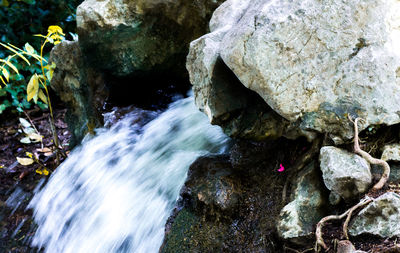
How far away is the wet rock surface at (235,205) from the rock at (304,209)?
10 cm

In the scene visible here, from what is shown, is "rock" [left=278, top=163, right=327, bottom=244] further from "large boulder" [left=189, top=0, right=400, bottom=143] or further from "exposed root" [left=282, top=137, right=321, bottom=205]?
"large boulder" [left=189, top=0, right=400, bottom=143]

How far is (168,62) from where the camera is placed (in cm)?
418

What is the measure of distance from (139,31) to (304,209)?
2739 millimetres

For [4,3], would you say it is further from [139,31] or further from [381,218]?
[381,218]

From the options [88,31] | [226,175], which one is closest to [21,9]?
[88,31]

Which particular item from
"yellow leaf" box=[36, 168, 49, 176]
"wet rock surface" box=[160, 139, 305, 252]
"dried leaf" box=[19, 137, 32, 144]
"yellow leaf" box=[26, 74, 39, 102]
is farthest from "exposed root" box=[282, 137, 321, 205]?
"dried leaf" box=[19, 137, 32, 144]

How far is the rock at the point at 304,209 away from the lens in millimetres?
1959

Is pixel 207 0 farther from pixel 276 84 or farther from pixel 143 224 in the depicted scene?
pixel 143 224

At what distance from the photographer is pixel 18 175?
15.5 ft

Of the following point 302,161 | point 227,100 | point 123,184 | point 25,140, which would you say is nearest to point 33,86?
point 123,184

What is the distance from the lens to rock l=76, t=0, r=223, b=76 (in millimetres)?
3746

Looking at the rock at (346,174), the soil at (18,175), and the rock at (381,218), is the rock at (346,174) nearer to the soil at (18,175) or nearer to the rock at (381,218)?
the rock at (381,218)

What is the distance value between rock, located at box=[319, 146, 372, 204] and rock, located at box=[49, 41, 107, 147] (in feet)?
9.53

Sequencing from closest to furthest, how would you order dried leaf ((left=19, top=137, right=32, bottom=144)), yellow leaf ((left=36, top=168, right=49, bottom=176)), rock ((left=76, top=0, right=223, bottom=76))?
rock ((left=76, top=0, right=223, bottom=76)), yellow leaf ((left=36, top=168, right=49, bottom=176)), dried leaf ((left=19, top=137, right=32, bottom=144))
